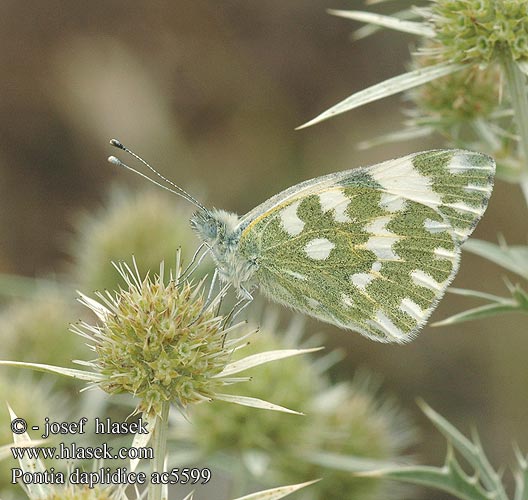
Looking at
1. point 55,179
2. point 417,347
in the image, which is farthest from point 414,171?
point 55,179

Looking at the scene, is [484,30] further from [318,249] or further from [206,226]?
[206,226]

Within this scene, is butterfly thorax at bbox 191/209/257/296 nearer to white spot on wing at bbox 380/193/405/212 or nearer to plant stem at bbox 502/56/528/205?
white spot on wing at bbox 380/193/405/212

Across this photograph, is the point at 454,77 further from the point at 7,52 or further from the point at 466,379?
the point at 7,52

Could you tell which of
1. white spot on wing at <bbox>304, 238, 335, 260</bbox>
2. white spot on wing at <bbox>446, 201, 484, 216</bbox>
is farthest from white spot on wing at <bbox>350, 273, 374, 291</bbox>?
white spot on wing at <bbox>446, 201, 484, 216</bbox>

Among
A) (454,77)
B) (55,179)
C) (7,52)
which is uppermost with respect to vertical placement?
(7,52)

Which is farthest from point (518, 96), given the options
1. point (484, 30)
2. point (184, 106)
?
point (184, 106)
